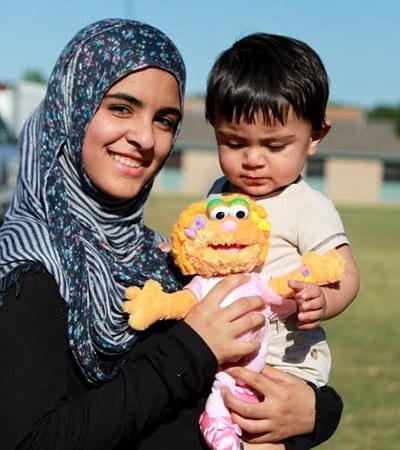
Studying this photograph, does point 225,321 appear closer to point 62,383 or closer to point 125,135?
point 62,383

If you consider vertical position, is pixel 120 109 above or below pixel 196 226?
above

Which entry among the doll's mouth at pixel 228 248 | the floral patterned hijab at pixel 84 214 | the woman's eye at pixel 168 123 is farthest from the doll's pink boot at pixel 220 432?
the woman's eye at pixel 168 123

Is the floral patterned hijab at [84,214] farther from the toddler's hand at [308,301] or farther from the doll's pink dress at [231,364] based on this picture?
the toddler's hand at [308,301]

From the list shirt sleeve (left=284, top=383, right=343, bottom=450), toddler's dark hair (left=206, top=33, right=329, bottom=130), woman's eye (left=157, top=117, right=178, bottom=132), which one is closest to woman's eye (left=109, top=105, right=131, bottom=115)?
woman's eye (left=157, top=117, right=178, bottom=132)

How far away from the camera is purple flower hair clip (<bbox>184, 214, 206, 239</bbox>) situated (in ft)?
7.92

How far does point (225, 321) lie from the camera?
2215 mm

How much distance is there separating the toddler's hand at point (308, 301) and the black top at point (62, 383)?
11.9 inches

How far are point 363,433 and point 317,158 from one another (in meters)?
38.0

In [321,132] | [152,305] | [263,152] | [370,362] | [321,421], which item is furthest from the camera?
[370,362]

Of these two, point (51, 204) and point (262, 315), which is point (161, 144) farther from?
point (262, 315)

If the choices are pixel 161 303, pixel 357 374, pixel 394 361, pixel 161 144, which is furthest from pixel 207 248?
pixel 394 361

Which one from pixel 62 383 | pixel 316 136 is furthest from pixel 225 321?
pixel 316 136

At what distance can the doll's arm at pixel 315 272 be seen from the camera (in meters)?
2.38

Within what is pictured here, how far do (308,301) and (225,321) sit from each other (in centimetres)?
25
